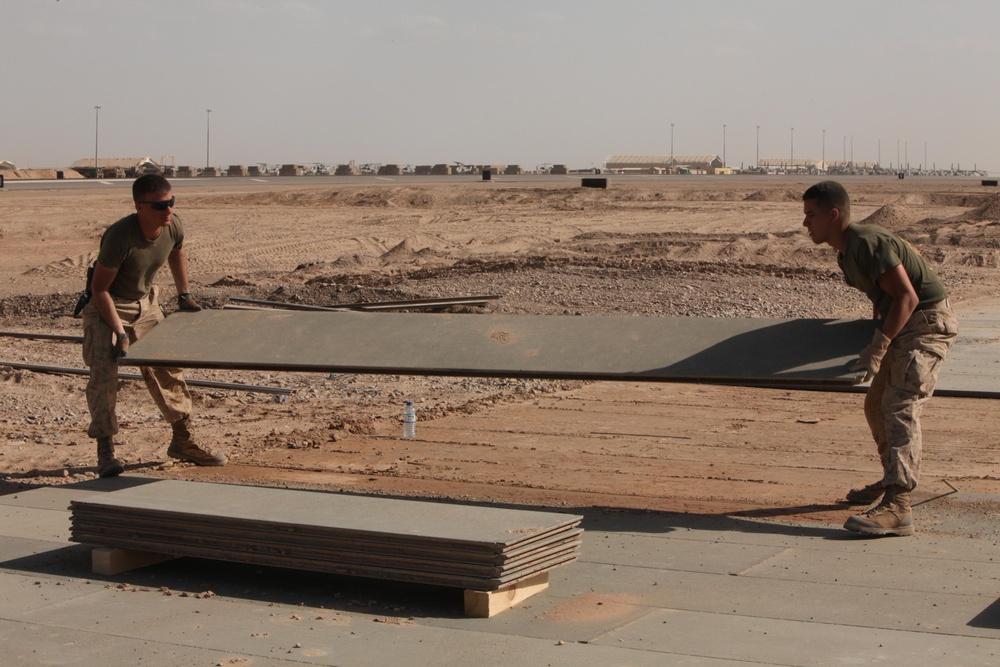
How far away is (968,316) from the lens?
55.0 feet

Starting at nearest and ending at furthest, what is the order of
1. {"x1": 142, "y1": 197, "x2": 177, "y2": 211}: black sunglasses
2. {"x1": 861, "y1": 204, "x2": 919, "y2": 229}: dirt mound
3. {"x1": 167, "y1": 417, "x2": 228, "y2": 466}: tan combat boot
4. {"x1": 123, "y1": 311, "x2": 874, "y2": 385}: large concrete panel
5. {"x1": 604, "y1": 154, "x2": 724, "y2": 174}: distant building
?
{"x1": 123, "y1": 311, "x2": 874, "y2": 385}: large concrete panel < {"x1": 142, "y1": 197, "x2": 177, "y2": 211}: black sunglasses < {"x1": 167, "y1": 417, "x2": 228, "y2": 466}: tan combat boot < {"x1": 861, "y1": 204, "x2": 919, "y2": 229}: dirt mound < {"x1": 604, "y1": 154, "x2": 724, "y2": 174}: distant building

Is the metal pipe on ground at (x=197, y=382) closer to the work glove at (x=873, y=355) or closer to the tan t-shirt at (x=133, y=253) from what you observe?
the tan t-shirt at (x=133, y=253)

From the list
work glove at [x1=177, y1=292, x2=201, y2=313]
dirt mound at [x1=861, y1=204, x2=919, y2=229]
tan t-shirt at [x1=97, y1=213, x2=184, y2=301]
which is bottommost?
work glove at [x1=177, y1=292, x2=201, y2=313]

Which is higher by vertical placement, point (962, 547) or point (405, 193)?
point (405, 193)

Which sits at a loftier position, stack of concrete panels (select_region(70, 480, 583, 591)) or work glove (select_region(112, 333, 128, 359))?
work glove (select_region(112, 333, 128, 359))

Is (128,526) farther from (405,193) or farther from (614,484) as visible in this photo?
(405,193)

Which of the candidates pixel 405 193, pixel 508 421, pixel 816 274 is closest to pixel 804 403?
pixel 508 421

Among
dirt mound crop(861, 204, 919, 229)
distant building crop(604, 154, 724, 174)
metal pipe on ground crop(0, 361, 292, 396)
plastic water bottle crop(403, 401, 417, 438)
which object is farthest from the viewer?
distant building crop(604, 154, 724, 174)

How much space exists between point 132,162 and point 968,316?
90.7 m

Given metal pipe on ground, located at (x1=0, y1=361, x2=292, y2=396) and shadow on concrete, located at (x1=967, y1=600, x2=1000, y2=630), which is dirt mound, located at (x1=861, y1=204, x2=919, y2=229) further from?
shadow on concrete, located at (x1=967, y1=600, x2=1000, y2=630)

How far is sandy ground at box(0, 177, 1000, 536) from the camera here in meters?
7.88

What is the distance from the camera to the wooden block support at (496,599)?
203 inches

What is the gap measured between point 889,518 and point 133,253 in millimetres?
4768

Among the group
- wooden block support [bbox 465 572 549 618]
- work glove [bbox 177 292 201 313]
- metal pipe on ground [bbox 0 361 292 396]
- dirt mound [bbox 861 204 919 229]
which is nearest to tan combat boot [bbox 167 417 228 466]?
work glove [bbox 177 292 201 313]
